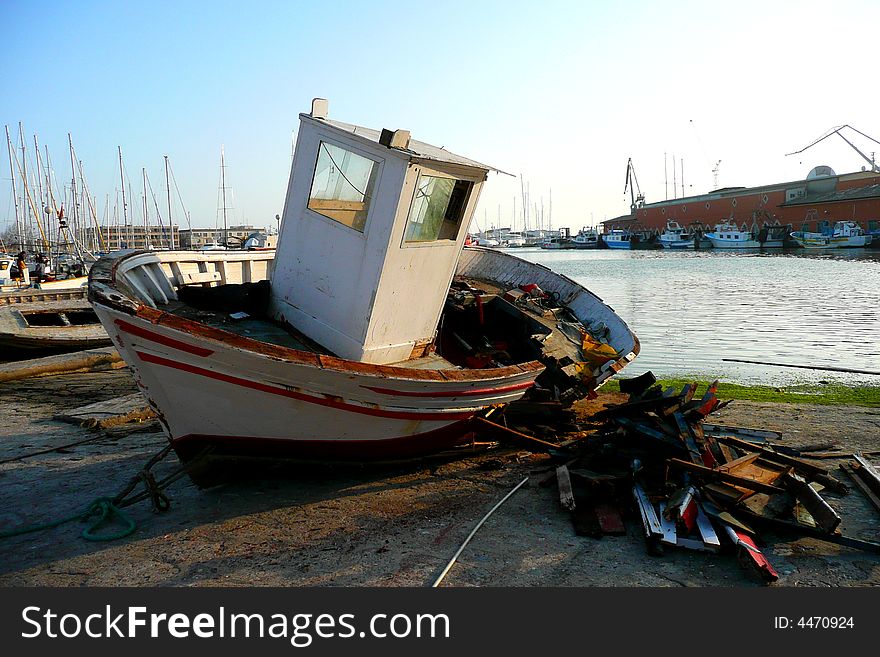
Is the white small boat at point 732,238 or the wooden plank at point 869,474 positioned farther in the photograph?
the white small boat at point 732,238

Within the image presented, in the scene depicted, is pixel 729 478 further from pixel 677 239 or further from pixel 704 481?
pixel 677 239

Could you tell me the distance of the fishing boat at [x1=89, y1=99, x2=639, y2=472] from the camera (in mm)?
5117

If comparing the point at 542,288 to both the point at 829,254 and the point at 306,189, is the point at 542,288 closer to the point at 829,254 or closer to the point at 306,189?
the point at 306,189

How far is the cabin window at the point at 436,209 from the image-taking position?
641 cm

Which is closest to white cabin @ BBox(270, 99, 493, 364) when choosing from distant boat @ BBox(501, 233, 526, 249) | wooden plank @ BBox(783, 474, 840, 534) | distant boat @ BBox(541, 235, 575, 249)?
wooden plank @ BBox(783, 474, 840, 534)

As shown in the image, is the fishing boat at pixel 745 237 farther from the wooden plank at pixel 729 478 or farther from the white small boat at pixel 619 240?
the wooden plank at pixel 729 478

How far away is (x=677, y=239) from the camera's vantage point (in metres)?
93.8

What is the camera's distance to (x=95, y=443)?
27.2 ft

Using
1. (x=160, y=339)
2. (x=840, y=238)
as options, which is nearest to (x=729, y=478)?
(x=160, y=339)

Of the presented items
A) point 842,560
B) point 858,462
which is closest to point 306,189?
point 842,560

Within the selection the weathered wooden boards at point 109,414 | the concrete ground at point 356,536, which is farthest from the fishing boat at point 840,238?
the weathered wooden boards at point 109,414

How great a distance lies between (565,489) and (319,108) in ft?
14.7

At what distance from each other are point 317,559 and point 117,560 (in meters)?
1.52

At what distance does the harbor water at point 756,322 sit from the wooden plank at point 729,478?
8251mm
